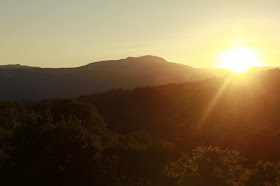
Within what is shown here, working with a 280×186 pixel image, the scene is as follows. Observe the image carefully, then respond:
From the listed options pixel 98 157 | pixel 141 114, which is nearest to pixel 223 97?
pixel 141 114

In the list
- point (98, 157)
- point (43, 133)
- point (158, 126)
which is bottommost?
point (158, 126)

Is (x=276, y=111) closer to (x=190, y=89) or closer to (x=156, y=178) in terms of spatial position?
(x=190, y=89)

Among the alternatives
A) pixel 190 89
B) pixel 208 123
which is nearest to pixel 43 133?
pixel 208 123

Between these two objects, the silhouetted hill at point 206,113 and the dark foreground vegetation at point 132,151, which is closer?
the dark foreground vegetation at point 132,151

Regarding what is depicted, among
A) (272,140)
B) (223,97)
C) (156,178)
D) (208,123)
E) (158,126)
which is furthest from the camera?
(223,97)

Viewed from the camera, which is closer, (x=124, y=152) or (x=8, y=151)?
(x=8, y=151)

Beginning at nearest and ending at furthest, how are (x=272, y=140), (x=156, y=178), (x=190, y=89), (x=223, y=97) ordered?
1. (x=156, y=178)
2. (x=272, y=140)
3. (x=223, y=97)
4. (x=190, y=89)

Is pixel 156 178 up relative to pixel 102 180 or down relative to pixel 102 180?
down

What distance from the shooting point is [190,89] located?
15012 centimetres

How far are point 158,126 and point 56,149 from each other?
265 feet

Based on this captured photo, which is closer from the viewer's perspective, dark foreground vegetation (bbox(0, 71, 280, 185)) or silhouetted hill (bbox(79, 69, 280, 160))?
dark foreground vegetation (bbox(0, 71, 280, 185))

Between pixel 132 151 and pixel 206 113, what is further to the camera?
pixel 206 113

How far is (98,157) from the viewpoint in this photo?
3103 cm

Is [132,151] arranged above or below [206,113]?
above
